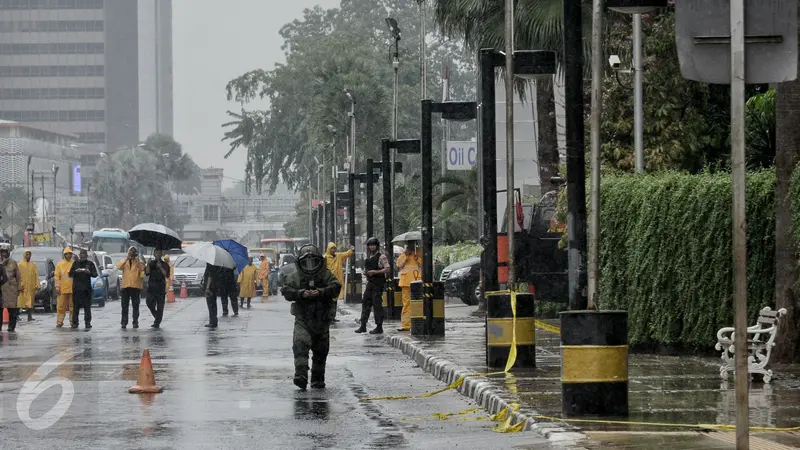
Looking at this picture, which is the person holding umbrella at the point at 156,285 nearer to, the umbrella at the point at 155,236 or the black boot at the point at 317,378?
the umbrella at the point at 155,236

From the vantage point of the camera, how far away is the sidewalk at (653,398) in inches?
440

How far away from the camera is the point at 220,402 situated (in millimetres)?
15617

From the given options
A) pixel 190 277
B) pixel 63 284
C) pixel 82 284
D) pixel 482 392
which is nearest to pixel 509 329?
pixel 482 392

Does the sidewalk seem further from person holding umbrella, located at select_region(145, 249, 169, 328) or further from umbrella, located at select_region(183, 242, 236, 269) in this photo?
umbrella, located at select_region(183, 242, 236, 269)

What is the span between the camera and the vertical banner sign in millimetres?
61375

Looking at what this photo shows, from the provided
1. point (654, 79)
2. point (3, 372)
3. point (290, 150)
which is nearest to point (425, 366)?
point (3, 372)

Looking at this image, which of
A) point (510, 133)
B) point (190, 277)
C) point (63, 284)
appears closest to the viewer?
point (510, 133)

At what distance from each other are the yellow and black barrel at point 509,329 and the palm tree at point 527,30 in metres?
11.5

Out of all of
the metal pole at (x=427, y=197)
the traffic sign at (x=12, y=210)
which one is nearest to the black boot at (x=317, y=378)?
the metal pole at (x=427, y=197)

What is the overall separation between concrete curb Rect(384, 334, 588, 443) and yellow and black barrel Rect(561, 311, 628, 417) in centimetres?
42

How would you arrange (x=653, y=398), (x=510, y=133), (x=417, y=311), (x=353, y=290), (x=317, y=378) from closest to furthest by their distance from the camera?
1. (x=653, y=398)
2. (x=317, y=378)
3. (x=510, y=133)
4. (x=417, y=311)
5. (x=353, y=290)

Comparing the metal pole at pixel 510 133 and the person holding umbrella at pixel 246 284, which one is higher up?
the metal pole at pixel 510 133

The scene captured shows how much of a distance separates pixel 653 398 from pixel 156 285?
2080 centimetres

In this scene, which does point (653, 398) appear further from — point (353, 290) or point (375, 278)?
point (353, 290)
